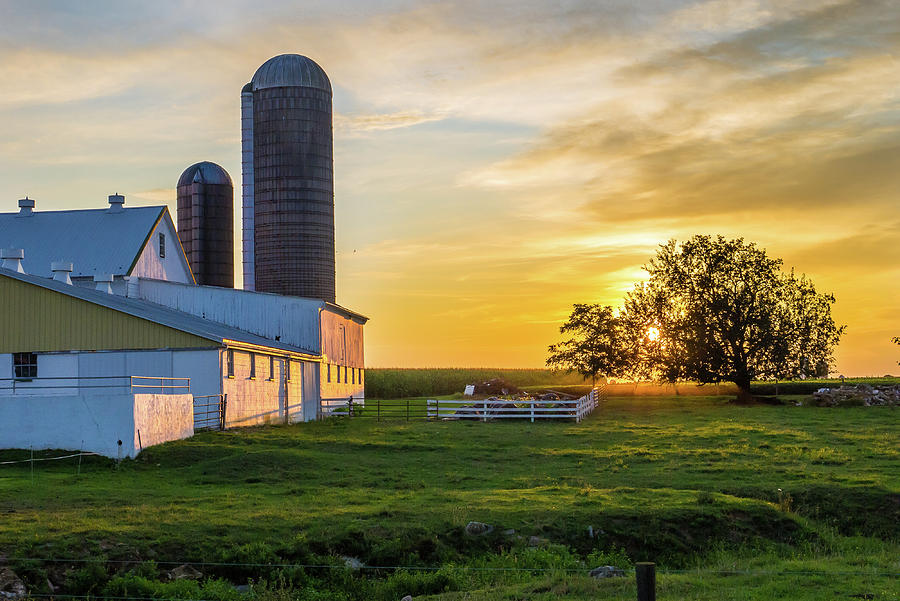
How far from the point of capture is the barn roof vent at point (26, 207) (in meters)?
53.6

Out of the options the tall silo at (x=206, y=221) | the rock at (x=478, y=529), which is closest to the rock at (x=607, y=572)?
the rock at (x=478, y=529)

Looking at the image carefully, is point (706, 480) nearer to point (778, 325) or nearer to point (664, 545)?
point (664, 545)

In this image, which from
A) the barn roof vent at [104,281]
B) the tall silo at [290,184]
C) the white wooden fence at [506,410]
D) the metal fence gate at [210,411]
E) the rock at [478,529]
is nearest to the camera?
the rock at [478,529]

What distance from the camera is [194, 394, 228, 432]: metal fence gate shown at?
34875mm

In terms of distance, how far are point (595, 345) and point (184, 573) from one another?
168ft

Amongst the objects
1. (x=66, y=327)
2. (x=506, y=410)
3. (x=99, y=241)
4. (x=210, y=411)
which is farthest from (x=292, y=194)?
(x=210, y=411)

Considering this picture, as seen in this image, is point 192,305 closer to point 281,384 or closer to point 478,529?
point 281,384

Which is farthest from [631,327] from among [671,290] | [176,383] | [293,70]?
[176,383]

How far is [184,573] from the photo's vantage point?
50.5 ft

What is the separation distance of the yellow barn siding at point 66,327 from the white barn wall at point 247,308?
42.6ft

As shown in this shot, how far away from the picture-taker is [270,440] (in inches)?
1293

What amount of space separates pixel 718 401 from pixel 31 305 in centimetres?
4423

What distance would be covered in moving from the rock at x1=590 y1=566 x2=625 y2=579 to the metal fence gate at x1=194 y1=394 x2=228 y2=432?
2223 centimetres

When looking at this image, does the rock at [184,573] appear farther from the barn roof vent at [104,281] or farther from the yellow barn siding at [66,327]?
the barn roof vent at [104,281]
